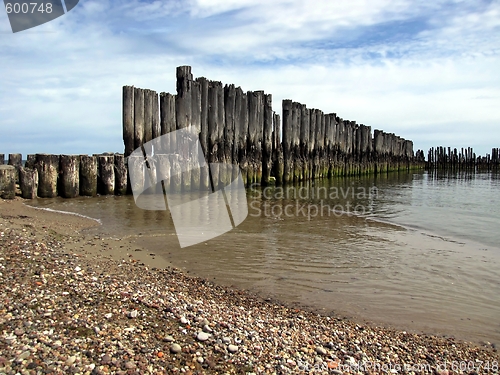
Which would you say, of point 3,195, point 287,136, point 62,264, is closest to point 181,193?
point 3,195

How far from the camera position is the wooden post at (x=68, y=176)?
862cm

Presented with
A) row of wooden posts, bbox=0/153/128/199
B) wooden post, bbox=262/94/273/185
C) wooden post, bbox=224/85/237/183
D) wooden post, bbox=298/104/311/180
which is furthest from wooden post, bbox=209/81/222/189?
wooden post, bbox=298/104/311/180

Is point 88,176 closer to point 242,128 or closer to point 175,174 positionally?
point 175,174

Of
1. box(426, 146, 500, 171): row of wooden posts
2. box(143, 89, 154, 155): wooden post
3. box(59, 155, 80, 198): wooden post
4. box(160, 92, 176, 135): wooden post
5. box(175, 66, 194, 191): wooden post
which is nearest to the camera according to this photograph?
box(59, 155, 80, 198): wooden post

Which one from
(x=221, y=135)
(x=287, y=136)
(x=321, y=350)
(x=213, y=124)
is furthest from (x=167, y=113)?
(x=321, y=350)

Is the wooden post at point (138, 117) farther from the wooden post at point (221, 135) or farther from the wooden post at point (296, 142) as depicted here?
the wooden post at point (296, 142)

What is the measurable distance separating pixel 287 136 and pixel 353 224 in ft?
25.4

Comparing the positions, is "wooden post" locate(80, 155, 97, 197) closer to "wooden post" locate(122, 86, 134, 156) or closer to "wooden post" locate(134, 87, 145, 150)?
"wooden post" locate(122, 86, 134, 156)

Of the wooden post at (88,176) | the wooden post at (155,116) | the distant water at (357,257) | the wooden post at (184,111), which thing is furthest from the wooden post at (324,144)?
the wooden post at (88,176)

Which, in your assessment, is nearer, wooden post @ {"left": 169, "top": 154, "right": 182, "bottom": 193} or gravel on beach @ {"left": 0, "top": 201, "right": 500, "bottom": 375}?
gravel on beach @ {"left": 0, "top": 201, "right": 500, "bottom": 375}

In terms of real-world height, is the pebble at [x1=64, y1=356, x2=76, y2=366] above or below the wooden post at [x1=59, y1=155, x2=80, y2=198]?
below

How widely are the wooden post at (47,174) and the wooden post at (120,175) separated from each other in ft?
4.05

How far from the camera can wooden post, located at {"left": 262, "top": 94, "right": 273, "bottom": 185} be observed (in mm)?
13281

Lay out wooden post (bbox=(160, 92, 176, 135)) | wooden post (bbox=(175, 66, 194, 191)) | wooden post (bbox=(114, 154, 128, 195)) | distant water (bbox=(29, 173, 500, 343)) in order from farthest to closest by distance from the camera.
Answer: wooden post (bbox=(175, 66, 194, 191)) → wooden post (bbox=(160, 92, 176, 135)) → wooden post (bbox=(114, 154, 128, 195)) → distant water (bbox=(29, 173, 500, 343))
